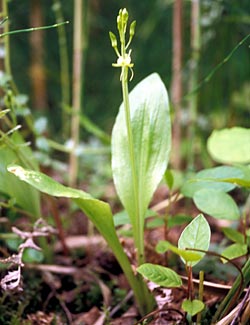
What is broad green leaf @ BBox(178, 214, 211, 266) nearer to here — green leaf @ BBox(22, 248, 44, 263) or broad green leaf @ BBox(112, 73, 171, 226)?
broad green leaf @ BBox(112, 73, 171, 226)

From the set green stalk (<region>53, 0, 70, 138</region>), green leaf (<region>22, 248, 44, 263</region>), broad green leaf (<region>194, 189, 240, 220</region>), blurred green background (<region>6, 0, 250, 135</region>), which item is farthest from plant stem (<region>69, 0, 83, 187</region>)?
broad green leaf (<region>194, 189, 240, 220</region>)

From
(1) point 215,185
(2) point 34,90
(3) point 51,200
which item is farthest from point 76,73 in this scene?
(2) point 34,90

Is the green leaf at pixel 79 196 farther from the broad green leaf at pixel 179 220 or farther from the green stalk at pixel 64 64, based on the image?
the green stalk at pixel 64 64

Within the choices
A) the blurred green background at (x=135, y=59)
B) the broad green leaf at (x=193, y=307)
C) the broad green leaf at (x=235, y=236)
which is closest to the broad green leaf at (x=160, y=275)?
the broad green leaf at (x=193, y=307)

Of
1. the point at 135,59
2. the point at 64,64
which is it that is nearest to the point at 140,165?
the point at 64,64

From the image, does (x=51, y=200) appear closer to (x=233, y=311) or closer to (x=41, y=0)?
(x=233, y=311)
